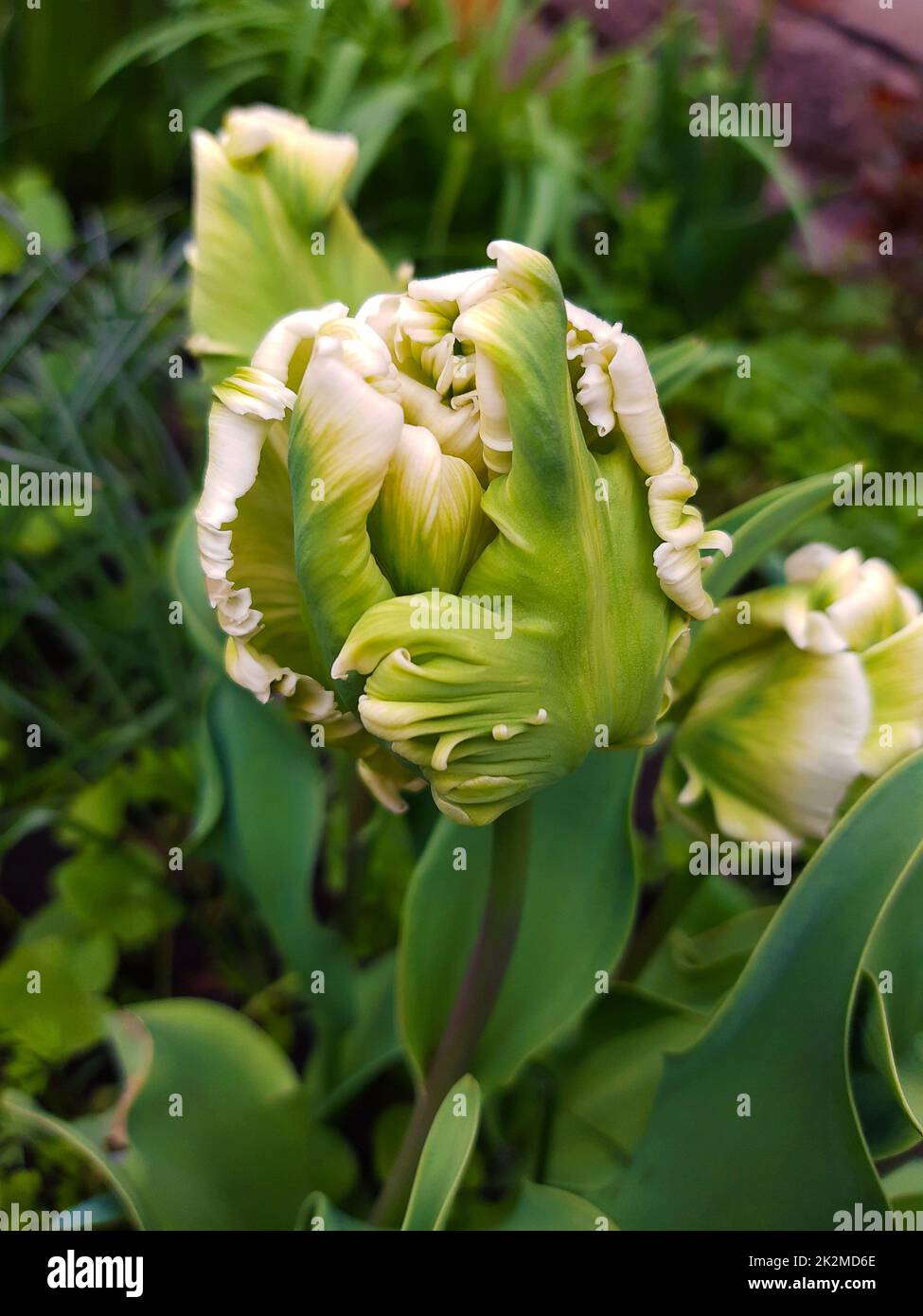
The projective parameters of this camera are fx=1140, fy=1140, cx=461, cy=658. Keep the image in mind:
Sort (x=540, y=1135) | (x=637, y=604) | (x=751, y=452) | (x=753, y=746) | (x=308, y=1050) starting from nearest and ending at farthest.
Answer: (x=637, y=604) → (x=753, y=746) → (x=540, y=1135) → (x=308, y=1050) → (x=751, y=452)

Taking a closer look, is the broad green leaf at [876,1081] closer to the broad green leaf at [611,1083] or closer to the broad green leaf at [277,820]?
the broad green leaf at [611,1083]

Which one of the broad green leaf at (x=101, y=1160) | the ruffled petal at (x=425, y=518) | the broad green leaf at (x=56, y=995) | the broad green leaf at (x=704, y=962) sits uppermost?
the ruffled petal at (x=425, y=518)

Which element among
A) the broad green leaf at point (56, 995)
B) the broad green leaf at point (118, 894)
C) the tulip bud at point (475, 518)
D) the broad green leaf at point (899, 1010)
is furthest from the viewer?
the broad green leaf at point (118, 894)

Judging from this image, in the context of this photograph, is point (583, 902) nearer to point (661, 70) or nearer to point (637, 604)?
point (637, 604)

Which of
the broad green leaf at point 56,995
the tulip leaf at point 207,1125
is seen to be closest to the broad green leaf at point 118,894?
the broad green leaf at point 56,995

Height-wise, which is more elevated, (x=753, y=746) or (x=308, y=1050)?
(x=753, y=746)

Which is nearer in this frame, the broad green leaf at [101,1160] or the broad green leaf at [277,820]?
the broad green leaf at [101,1160]
